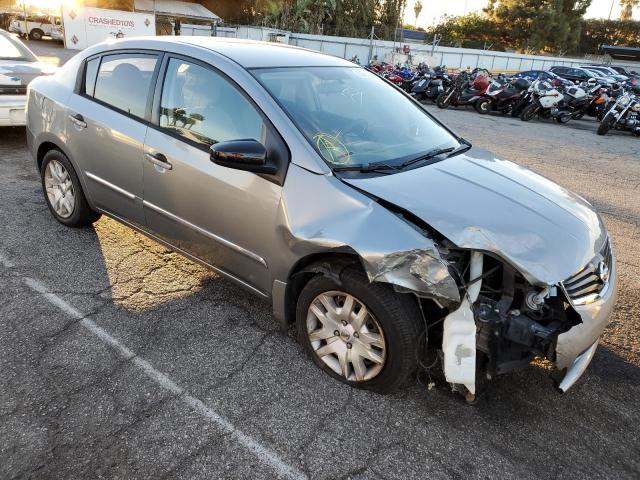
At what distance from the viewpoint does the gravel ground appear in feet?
6.83

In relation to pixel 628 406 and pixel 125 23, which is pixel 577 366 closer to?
pixel 628 406

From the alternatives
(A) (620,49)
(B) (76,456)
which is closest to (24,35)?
(B) (76,456)

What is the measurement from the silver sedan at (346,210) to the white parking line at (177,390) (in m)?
0.60

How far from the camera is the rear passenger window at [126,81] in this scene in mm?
3182

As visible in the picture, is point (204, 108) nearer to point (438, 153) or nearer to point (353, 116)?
point (353, 116)

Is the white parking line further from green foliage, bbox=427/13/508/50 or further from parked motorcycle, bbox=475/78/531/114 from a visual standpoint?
green foliage, bbox=427/13/508/50

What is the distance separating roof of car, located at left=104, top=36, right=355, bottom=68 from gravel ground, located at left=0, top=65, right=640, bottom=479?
155cm

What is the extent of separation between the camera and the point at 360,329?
2375 millimetres

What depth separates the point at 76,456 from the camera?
2.03 meters

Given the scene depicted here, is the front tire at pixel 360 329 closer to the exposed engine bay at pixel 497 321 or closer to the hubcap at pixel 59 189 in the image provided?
the exposed engine bay at pixel 497 321

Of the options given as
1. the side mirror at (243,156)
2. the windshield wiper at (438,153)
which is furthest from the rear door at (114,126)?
the windshield wiper at (438,153)

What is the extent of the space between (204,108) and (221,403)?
1.70 meters

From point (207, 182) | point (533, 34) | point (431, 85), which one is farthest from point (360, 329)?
point (533, 34)

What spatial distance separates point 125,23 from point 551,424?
1131 inches
